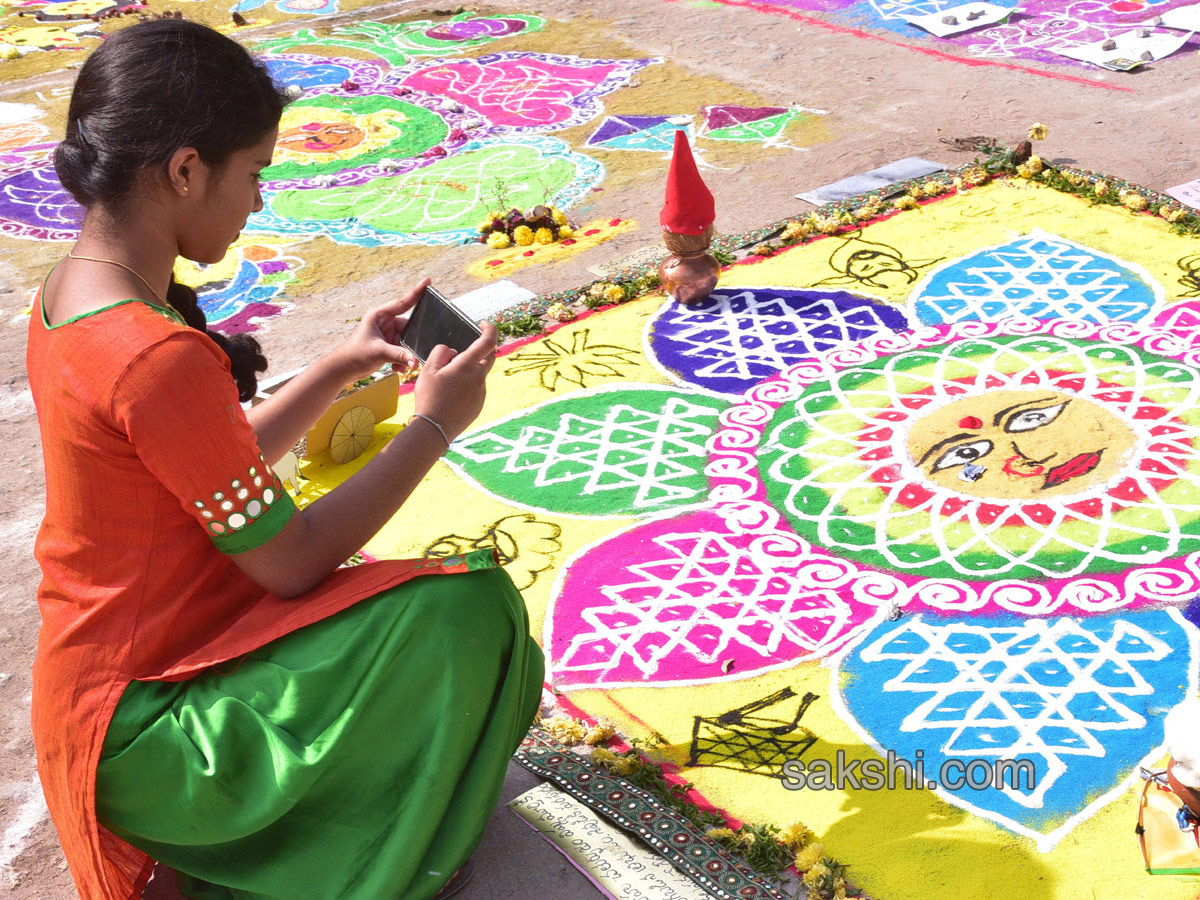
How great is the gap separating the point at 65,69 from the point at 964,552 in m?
8.65

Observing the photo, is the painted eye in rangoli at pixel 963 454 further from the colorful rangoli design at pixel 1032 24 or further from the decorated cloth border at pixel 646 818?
the colorful rangoli design at pixel 1032 24

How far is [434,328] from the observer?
2428 mm

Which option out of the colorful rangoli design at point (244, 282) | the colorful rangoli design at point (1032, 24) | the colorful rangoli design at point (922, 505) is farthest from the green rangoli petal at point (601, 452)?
the colorful rangoli design at point (1032, 24)

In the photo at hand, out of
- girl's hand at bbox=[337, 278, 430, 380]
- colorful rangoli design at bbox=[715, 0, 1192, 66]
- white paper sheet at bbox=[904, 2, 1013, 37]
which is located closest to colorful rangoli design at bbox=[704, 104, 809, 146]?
colorful rangoli design at bbox=[715, 0, 1192, 66]

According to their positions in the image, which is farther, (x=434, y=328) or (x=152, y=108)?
(x=434, y=328)

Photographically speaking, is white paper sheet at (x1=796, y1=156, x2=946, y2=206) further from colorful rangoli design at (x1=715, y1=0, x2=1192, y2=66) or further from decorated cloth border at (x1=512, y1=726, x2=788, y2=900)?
decorated cloth border at (x1=512, y1=726, x2=788, y2=900)

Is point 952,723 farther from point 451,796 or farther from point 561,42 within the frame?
point 561,42

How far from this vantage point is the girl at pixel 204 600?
1.85 m

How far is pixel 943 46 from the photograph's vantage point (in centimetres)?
768

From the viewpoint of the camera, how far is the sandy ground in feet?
10.1

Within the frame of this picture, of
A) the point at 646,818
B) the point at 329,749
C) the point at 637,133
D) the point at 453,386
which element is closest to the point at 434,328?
the point at 453,386

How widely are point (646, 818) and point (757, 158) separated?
14.8ft

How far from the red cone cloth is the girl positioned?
8.92 ft

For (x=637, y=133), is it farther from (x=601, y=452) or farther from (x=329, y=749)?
(x=329, y=749)
